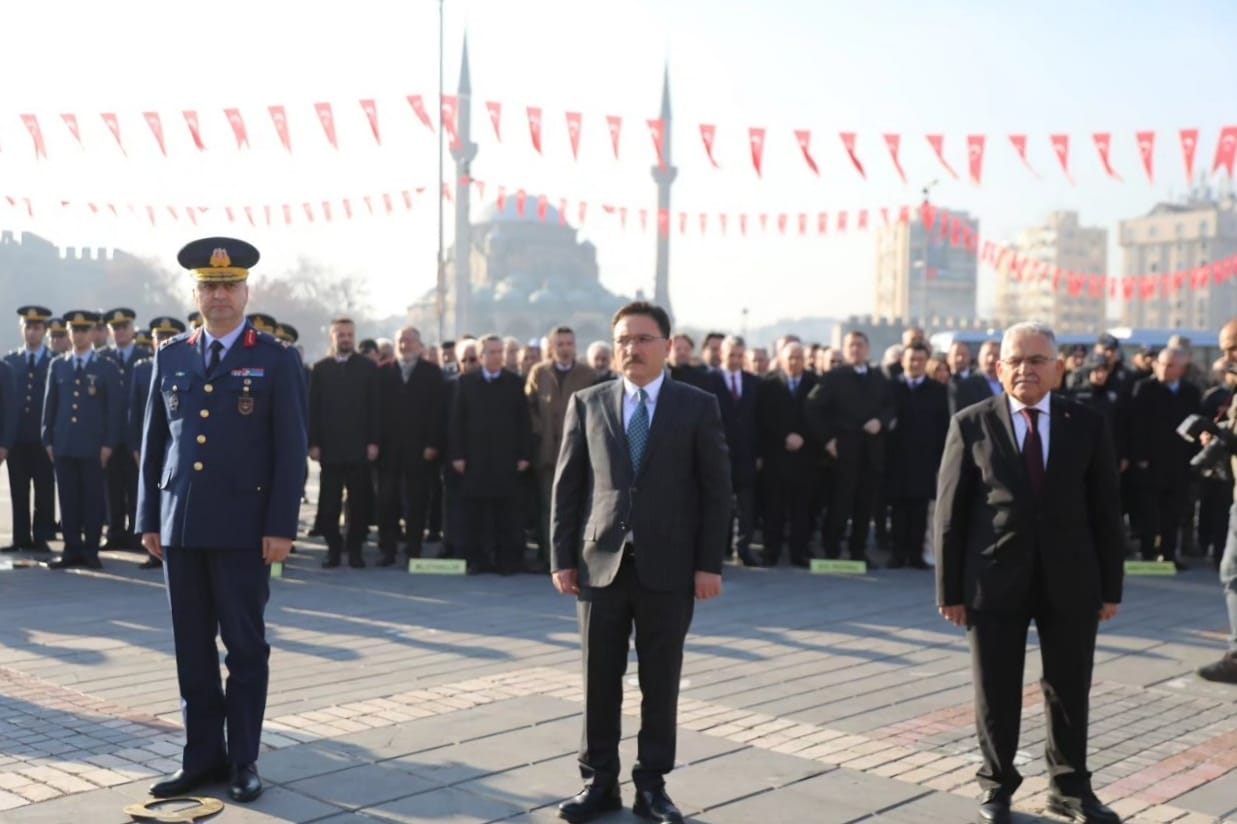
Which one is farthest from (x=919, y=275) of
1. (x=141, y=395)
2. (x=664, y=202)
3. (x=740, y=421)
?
(x=141, y=395)

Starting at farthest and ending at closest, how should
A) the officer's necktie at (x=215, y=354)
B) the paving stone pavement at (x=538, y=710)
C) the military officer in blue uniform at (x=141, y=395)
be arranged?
the military officer in blue uniform at (x=141, y=395) → the officer's necktie at (x=215, y=354) → the paving stone pavement at (x=538, y=710)

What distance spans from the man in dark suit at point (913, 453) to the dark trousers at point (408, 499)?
4151mm

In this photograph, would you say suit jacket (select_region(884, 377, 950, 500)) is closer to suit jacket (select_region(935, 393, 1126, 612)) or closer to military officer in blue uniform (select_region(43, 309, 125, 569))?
military officer in blue uniform (select_region(43, 309, 125, 569))

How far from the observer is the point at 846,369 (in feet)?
40.1

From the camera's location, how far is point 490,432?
11.7 metres

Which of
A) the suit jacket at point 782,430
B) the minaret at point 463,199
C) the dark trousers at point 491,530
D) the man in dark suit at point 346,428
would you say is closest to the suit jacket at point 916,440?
the suit jacket at point 782,430

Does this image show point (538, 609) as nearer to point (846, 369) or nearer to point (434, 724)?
point (434, 724)

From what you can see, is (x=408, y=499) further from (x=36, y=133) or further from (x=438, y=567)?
(x=36, y=133)

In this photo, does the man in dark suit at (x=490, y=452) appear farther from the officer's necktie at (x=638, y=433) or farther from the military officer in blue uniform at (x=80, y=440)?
the officer's necktie at (x=638, y=433)

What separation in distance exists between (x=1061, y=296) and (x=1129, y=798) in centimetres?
14142

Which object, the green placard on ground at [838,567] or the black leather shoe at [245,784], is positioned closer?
the black leather shoe at [245,784]

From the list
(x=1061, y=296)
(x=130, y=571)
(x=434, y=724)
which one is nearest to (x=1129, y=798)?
(x=434, y=724)

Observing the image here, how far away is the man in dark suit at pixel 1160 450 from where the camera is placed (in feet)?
42.1

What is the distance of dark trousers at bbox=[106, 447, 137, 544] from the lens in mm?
12359
